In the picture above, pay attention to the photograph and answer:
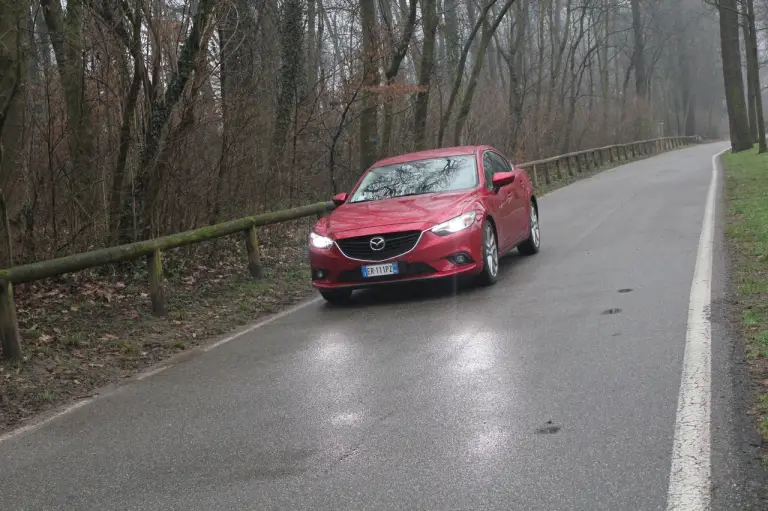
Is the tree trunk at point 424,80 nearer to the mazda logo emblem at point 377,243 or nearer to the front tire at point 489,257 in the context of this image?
the front tire at point 489,257

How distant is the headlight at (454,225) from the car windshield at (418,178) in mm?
998

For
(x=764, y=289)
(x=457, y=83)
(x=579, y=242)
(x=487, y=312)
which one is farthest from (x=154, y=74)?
(x=457, y=83)

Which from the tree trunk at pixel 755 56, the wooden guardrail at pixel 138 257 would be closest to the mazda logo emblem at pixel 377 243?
the wooden guardrail at pixel 138 257

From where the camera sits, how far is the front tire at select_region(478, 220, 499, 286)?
1034cm

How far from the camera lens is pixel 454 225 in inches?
396

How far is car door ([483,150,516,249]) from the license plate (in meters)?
1.77

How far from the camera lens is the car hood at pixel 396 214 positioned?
33.0 ft

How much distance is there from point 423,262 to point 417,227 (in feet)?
1.28

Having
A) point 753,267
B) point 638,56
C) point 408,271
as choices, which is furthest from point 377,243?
point 638,56

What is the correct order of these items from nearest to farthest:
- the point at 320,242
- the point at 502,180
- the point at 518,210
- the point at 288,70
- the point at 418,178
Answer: the point at 320,242
the point at 502,180
the point at 418,178
the point at 518,210
the point at 288,70

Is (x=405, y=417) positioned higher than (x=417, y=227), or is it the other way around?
(x=417, y=227)

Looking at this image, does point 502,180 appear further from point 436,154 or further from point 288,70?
point 288,70

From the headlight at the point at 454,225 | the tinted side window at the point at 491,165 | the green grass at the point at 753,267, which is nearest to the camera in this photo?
the green grass at the point at 753,267

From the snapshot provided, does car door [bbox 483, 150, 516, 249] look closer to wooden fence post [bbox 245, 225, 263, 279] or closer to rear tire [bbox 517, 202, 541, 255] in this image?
rear tire [bbox 517, 202, 541, 255]
